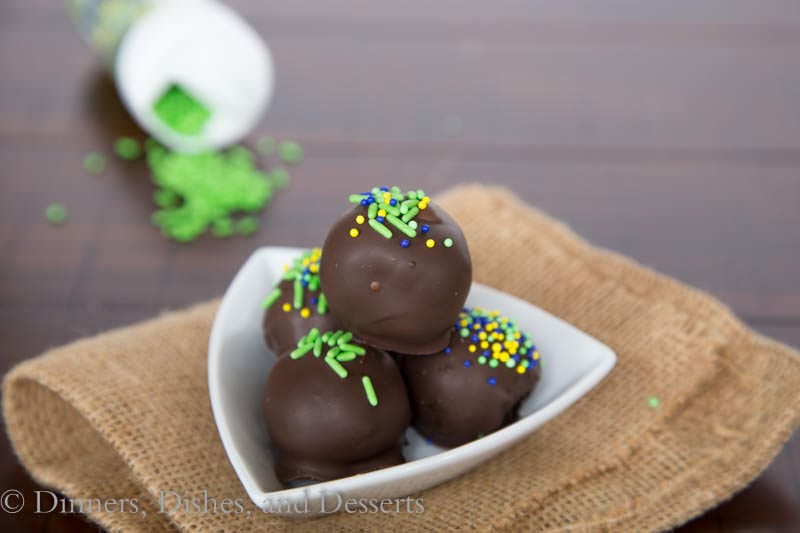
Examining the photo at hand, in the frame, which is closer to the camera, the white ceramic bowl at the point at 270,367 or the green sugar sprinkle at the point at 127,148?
the white ceramic bowl at the point at 270,367

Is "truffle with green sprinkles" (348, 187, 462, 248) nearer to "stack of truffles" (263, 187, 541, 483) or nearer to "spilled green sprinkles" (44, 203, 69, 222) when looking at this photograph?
"stack of truffles" (263, 187, 541, 483)

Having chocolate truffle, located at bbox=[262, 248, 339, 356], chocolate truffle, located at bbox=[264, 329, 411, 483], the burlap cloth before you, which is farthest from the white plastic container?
chocolate truffle, located at bbox=[264, 329, 411, 483]

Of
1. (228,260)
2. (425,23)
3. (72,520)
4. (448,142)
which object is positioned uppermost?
(425,23)

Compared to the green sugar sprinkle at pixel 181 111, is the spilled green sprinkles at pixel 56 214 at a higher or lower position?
lower

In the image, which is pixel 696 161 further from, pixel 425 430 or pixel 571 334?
pixel 425 430

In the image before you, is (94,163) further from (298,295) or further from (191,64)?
(298,295)

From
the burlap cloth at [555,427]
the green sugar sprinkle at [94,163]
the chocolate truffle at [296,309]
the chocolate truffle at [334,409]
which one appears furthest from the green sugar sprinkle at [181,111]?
the chocolate truffle at [334,409]

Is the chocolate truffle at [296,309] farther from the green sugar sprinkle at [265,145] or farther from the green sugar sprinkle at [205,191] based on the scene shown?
the green sugar sprinkle at [265,145]

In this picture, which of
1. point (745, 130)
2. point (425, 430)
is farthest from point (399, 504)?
point (745, 130)
